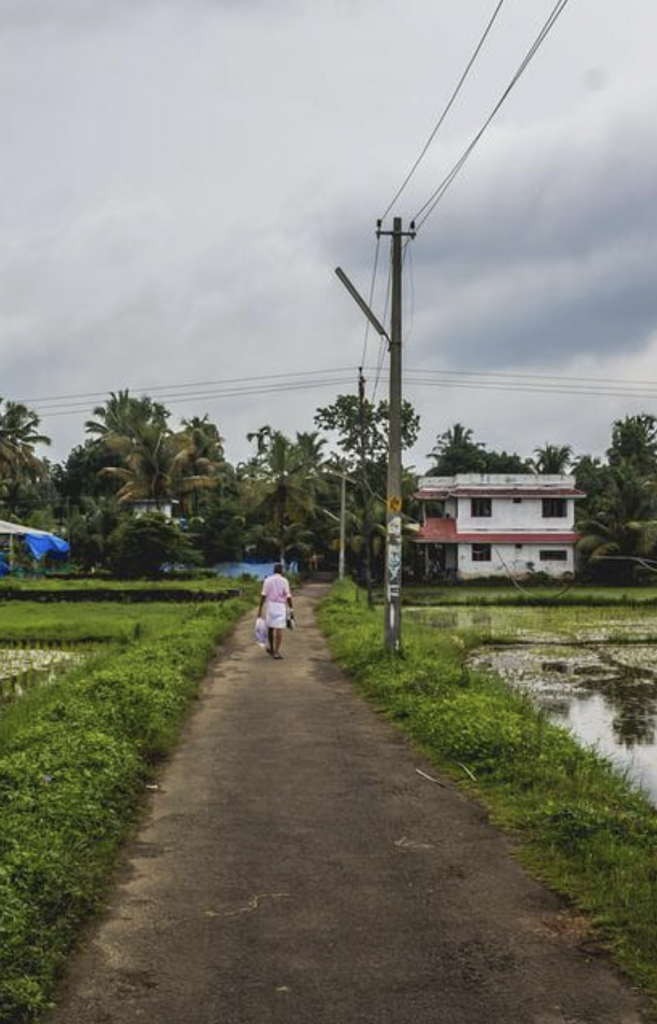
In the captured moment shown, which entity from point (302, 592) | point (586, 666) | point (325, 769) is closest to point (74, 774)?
point (325, 769)

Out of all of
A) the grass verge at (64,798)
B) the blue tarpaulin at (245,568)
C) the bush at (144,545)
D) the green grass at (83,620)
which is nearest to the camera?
the grass verge at (64,798)

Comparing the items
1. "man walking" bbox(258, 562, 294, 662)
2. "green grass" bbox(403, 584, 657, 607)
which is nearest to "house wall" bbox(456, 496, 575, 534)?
"green grass" bbox(403, 584, 657, 607)

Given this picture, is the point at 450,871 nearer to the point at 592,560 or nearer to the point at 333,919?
the point at 333,919

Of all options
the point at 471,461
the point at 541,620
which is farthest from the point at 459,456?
the point at 541,620

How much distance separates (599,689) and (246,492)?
35649mm

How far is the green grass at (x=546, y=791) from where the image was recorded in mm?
5656

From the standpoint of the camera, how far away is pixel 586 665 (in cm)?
2248

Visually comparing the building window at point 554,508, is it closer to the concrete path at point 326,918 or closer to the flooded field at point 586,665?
the flooded field at point 586,665

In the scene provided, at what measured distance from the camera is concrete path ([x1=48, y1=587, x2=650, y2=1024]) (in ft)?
15.0

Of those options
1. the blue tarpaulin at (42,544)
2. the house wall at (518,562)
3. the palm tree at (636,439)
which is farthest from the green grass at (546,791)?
the palm tree at (636,439)

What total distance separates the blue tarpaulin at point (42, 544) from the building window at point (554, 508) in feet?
82.6

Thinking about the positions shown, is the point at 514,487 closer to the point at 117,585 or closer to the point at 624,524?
the point at 624,524

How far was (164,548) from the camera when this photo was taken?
159 ft

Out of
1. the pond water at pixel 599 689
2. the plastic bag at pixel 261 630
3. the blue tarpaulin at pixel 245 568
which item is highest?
the blue tarpaulin at pixel 245 568
